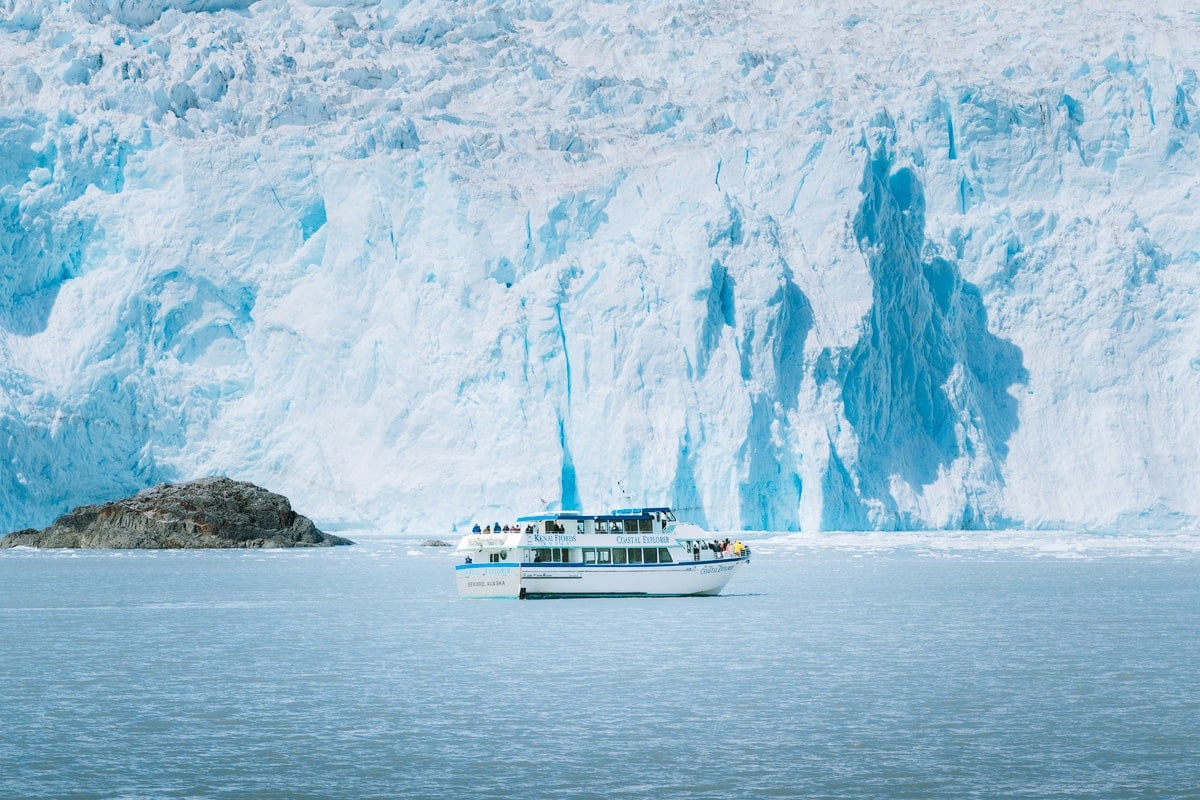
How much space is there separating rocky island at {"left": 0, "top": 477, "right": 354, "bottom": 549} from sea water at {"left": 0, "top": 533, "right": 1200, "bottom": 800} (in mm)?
17144

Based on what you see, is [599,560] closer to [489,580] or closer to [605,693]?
[489,580]

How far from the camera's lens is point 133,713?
45.0ft

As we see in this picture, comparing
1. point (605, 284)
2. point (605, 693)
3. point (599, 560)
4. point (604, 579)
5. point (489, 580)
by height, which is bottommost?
point (605, 693)

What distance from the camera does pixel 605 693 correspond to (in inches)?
584

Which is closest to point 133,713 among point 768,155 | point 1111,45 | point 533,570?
point 533,570

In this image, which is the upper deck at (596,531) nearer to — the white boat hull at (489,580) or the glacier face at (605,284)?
the white boat hull at (489,580)

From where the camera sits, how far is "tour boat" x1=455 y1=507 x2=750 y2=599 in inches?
1072

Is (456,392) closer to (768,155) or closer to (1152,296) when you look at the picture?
(768,155)

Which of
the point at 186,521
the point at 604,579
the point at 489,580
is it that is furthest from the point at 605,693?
the point at 186,521

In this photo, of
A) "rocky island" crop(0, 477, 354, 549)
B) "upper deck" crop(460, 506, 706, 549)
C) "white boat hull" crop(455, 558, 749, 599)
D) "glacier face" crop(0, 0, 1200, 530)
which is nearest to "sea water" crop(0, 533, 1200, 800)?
"white boat hull" crop(455, 558, 749, 599)

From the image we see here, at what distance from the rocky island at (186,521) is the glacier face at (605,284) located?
92.3 inches

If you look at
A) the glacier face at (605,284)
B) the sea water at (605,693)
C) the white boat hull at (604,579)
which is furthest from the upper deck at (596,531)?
the glacier face at (605,284)

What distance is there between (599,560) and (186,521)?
70.9ft

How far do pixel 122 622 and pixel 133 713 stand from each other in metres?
8.62
